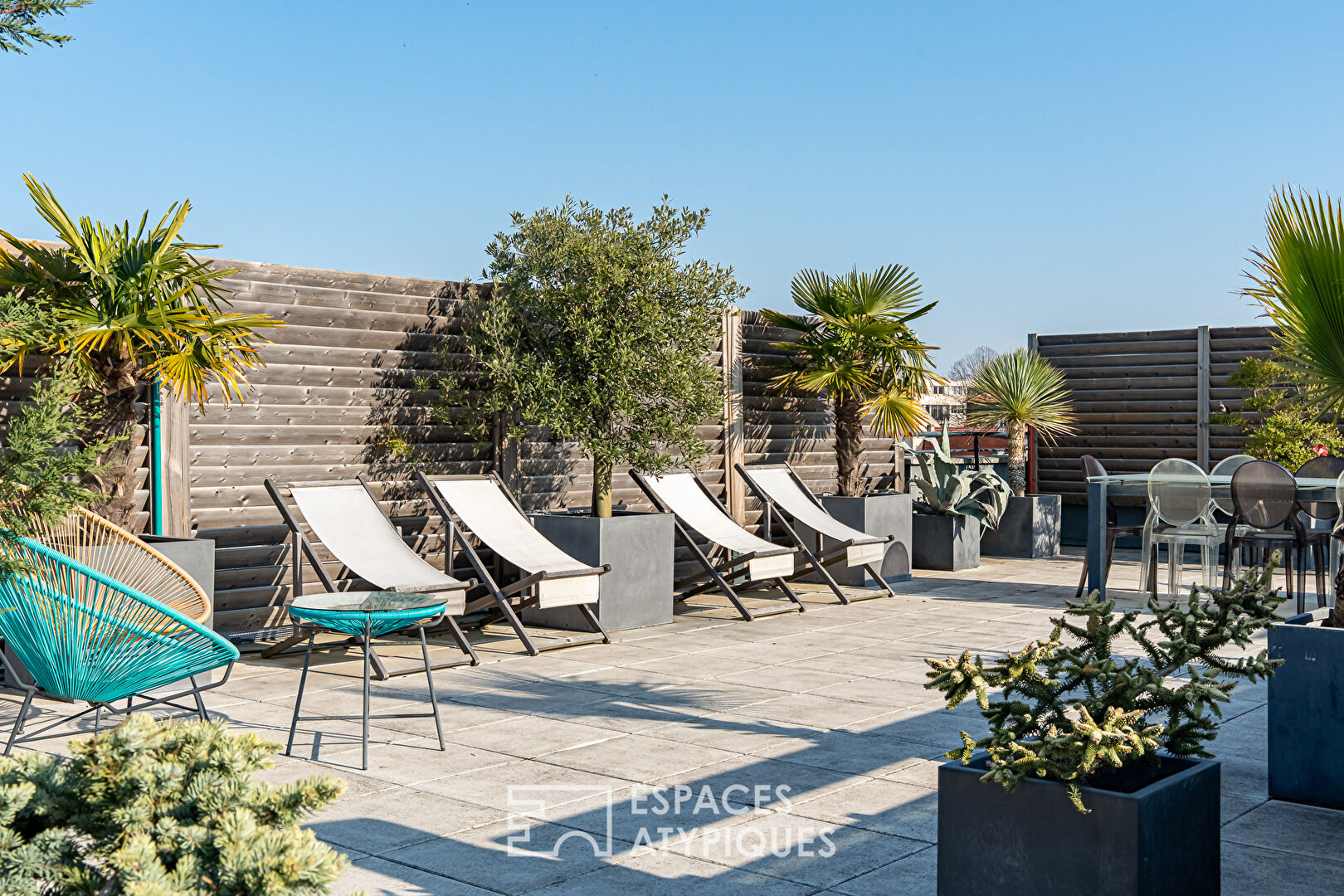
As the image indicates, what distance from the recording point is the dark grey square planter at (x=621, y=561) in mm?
7305

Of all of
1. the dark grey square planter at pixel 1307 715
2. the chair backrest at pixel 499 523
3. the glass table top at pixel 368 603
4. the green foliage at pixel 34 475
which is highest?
the green foliage at pixel 34 475

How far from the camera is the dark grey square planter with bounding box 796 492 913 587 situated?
9.56m

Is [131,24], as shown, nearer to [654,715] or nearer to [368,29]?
[368,29]

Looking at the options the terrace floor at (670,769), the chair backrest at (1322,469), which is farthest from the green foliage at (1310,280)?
the chair backrest at (1322,469)

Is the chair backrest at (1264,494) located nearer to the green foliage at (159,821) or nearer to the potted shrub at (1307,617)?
the potted shrub at (1307,617)

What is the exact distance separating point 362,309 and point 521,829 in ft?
15.0

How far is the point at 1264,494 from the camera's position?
25.5 feet

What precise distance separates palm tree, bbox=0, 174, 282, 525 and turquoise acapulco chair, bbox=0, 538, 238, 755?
Answer: 1.54 m

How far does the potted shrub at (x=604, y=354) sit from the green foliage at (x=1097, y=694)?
473 centimetres

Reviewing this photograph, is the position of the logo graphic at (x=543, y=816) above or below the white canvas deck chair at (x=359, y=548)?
below

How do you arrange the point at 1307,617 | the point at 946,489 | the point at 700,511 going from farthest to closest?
1. the point at 946,489
2. the point at 700,511
3. the point at 1307,617

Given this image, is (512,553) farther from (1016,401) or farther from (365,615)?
(1016,401)

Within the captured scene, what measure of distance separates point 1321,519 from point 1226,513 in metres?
2.04

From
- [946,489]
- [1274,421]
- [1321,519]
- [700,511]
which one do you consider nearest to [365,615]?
[700,511]
